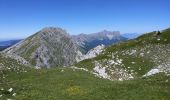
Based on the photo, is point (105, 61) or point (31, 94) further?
point (105, 61)

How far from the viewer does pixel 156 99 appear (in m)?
29.0

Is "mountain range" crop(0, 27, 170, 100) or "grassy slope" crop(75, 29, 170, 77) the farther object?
"grassy slope" crop(75, 29, 170, 77)

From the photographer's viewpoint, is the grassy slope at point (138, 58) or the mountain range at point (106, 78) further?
the grassy slope at point (138, 58)

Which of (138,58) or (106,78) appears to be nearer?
(106,78)

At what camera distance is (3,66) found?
60438 mm

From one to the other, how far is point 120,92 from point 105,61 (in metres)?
35.3

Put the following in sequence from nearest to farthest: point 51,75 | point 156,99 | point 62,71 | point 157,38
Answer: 1. point 156,99
2. point 51,75
3. point 62,71
4. point 157,38

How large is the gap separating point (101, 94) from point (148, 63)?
3220cm

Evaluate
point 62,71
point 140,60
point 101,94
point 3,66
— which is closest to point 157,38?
point 140,60

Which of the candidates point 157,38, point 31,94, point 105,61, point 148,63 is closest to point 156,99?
point 31,94

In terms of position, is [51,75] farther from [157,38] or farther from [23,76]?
[157,38]

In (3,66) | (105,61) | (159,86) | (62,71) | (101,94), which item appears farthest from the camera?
(105,61)

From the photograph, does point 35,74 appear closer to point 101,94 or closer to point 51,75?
point 51,75

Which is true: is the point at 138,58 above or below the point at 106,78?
above
